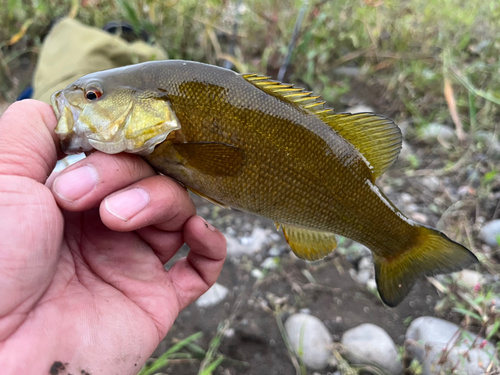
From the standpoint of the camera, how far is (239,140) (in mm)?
1275

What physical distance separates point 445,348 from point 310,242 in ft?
3.19

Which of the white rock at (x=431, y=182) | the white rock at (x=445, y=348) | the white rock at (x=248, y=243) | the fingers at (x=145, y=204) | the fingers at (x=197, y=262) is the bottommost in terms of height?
the white rock at (x=248, y=243)

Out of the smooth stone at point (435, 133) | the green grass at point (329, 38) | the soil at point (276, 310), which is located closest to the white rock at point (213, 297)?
the soil at point (276, 310)

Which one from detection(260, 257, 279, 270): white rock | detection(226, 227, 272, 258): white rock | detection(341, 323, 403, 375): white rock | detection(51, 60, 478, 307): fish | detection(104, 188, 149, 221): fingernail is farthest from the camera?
detection(226, 227, 272, 258): white rock

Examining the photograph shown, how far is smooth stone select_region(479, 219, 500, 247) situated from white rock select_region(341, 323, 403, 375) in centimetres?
124

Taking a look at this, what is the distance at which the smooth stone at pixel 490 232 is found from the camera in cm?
256

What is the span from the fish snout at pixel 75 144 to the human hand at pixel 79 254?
41mm

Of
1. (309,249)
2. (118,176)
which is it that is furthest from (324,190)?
(118,176)

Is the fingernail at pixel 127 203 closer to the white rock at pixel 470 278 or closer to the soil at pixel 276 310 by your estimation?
the soil at pixel 276 310

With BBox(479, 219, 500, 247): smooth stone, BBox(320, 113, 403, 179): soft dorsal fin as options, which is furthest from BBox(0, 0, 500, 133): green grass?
BBox(320, 113, 403, 179): soft dorsal fin

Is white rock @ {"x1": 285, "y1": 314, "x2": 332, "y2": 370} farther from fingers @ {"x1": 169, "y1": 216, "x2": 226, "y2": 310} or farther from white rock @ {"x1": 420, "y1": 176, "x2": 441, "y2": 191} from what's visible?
white rock @ {"x1": 420, "y1": 176, "x2": 441, "y2": 191}

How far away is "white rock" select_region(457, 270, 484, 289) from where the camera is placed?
7.50 ft

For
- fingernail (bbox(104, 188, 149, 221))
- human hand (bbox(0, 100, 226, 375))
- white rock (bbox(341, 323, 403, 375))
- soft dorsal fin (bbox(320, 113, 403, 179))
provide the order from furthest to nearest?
white rock (bbox(341, 323, 403, 375)) < soft dorsal fin (bbox(320, 113, 403, 179)) < fingernail (bbox(104, 188, 149, 221)) < human hand (bbox(0, 100, 226, 375))

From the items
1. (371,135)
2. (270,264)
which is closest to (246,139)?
(371,135)
